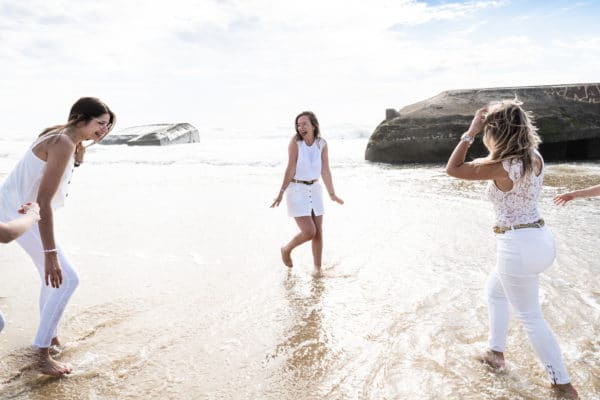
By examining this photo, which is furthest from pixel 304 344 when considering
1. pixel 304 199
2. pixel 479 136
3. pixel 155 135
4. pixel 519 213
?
pixel 155 135

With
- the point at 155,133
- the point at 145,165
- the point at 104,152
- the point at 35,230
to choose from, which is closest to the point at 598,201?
the point at 35,230

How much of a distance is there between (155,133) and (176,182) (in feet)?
51.2

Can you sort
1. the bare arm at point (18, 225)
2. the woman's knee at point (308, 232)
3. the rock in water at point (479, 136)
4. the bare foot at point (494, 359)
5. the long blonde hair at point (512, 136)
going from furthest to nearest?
the rock in water at point (479, 136)
the woman's knee at point (308, 232)
the bare foot at point (494, 359)
the long blonde hair at point (512, 136)
the bare arm at point (18, 225)

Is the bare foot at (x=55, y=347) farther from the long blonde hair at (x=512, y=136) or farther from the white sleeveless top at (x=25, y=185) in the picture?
the long blonde hair at (x=512, y=136)

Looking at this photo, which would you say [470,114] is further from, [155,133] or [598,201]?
[155,133]

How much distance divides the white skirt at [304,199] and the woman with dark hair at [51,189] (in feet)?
8.45

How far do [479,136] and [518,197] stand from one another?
13724mm

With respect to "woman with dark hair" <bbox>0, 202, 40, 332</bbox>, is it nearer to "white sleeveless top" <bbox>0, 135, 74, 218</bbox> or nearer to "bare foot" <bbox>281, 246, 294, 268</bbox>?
"white sleeveless top" <bbox>0, 135, 74, 218</bbox>

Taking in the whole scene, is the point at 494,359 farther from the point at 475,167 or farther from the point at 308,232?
the point at 308,232

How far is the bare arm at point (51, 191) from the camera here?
10.4 feet

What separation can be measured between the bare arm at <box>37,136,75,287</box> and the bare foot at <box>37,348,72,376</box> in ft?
1.98

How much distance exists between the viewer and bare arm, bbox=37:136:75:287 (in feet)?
10.4

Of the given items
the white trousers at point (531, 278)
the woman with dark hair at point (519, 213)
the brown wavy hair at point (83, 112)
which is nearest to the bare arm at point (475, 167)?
the woman with dark hair at point (519, 213)

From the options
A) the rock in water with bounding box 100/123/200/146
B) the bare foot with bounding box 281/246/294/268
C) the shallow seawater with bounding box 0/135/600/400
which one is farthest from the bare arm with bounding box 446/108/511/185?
the rock in water with bounding box 100/123/200/146
